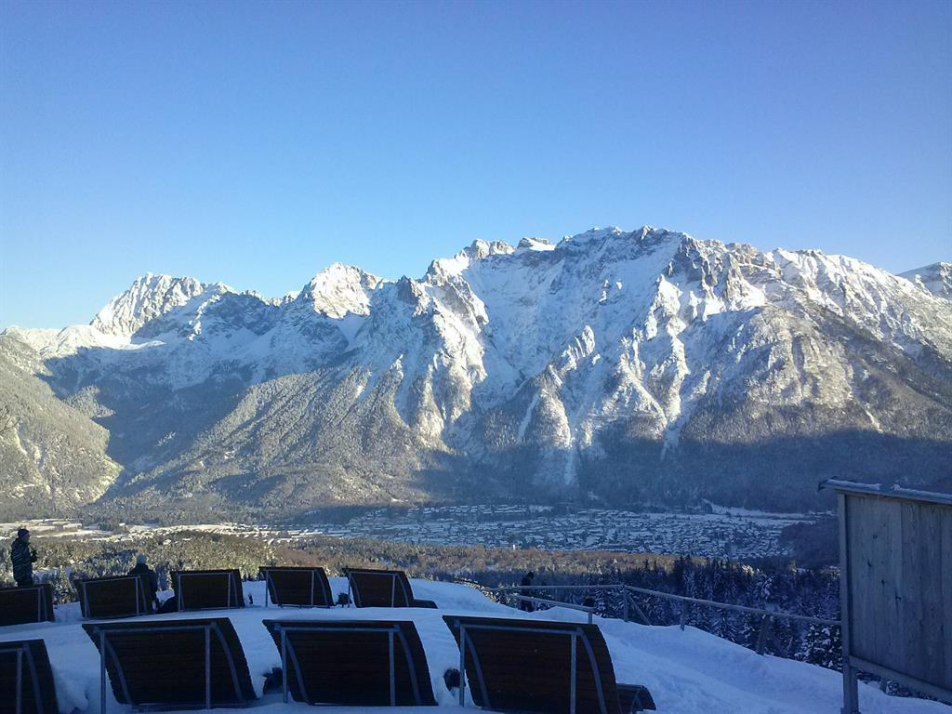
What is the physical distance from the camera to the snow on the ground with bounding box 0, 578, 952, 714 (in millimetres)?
11820

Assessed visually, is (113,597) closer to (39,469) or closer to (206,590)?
(206,590)

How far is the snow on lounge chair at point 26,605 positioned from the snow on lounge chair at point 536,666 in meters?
12.6

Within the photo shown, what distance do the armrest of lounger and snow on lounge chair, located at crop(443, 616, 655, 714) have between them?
1.61 m

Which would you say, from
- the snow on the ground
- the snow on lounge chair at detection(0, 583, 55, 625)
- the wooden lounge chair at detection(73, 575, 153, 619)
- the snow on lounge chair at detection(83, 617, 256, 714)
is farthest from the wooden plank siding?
the snow on lounge chair at detection(0, 583, 55, 625)

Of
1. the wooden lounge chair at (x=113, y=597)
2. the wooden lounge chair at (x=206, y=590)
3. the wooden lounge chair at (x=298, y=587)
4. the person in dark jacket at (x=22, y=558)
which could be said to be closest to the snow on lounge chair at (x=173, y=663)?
the wooden lounge chair at (x=113, y=597)

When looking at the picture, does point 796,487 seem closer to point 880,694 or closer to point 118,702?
point 880,694

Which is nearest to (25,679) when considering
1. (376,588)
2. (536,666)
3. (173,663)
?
(173,663)

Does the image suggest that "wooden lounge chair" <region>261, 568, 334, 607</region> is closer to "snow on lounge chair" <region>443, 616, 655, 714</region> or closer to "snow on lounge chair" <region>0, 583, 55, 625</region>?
"snow on lounge chair" <region>0, 583, 55, 625</region>

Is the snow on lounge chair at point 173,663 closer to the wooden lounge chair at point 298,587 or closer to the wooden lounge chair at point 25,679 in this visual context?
the wooden lounge chair at point 25,679

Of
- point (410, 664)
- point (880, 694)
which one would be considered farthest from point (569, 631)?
point (880, 694)

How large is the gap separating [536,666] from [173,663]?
4.42 m

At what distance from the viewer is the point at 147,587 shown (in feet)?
65.8

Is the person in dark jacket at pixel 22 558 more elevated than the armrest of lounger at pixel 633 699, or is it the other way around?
the person in dark jacket at pixel 22 558

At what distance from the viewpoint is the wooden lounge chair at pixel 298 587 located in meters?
21.6
